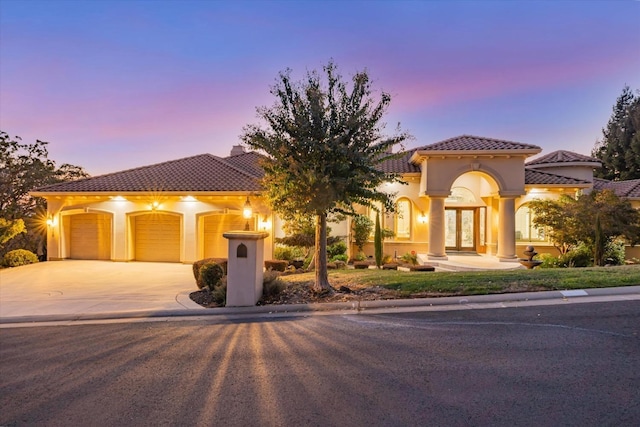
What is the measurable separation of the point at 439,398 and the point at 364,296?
16.0 feet

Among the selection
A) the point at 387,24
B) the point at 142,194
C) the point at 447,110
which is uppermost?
the point at 387,24

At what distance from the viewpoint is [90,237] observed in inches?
708

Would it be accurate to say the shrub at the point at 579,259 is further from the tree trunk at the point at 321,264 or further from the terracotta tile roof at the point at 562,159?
the tree trunk at the point at 321,264

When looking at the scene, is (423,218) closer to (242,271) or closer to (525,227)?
(525,227)

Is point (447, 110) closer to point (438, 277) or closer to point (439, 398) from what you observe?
point (438, 277)

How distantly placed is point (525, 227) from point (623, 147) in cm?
2775

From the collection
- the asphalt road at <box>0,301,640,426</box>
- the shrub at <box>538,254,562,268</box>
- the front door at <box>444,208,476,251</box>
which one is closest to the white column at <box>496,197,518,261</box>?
the shrub at <box>538,254,562,268</box>

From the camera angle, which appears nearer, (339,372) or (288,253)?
(339,372)

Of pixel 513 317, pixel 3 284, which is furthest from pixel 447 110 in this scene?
pixel 3 284

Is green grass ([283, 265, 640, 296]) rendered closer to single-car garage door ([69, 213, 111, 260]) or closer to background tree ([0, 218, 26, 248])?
single-car garage door ([69, 213, 111, 260])

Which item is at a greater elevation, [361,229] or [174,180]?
[174,180]

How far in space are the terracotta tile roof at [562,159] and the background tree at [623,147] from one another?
18.9 meters

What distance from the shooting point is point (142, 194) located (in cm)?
1700

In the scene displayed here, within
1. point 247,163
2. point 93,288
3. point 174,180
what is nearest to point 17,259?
point 174,180
